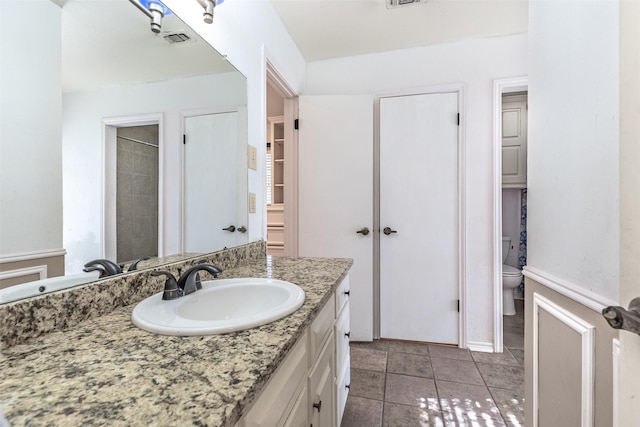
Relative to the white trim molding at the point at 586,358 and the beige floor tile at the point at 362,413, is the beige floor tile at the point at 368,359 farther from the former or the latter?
the white trim molding at the point at 586,358

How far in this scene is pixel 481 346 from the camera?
2096 millimetres

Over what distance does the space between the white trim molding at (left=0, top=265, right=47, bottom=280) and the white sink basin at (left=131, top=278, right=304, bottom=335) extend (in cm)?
21

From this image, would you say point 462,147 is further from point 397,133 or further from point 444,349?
point 444,349

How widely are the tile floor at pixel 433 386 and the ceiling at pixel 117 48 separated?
1721 mm

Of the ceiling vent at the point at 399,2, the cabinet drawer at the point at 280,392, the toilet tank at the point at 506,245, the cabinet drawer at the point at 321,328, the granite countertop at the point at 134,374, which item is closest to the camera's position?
the granite countertop at the point at 134,374

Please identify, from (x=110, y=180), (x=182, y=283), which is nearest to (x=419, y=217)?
(x=182, y=283)

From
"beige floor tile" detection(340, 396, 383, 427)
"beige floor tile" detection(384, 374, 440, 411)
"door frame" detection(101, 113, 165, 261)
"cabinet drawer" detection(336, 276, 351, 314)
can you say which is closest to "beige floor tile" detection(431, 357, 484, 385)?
"beige floor tile" detection(384, 374, 440, 411)

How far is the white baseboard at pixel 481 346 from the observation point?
2.08m

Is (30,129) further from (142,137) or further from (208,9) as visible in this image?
(208,9)

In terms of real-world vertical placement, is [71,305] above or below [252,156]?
below

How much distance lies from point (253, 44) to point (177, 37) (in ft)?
2.04

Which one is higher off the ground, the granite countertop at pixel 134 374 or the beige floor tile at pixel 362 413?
the granite countertop at pixel 134 374

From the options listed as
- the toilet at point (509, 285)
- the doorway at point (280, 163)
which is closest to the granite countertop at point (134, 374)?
the doorway at point (280, 163)

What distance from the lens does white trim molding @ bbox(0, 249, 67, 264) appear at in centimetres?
56
